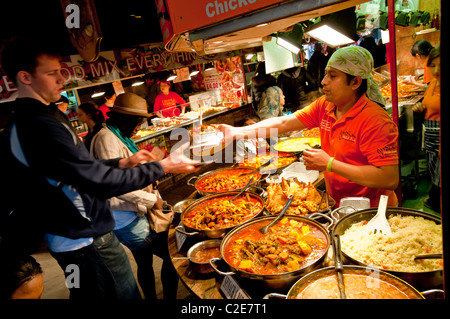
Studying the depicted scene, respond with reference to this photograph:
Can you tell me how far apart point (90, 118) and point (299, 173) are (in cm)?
274

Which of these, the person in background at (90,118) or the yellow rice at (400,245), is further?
the person in background at (90,118)

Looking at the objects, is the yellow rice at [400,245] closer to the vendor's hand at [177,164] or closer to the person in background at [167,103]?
the vendor's hand at [177,164]

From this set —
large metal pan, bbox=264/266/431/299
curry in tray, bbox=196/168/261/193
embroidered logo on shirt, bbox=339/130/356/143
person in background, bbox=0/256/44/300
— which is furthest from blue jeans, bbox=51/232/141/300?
embroidered logo on shirt, bbox=339/130/356/143

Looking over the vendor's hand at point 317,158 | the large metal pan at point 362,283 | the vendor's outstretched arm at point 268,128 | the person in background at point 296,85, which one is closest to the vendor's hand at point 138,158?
the vendor's outstretched arm at point 268,128

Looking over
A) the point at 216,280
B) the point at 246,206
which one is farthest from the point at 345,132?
the point at 216,280

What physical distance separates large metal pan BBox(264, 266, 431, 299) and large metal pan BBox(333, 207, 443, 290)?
1.6 inches

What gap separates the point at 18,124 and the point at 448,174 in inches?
88.7

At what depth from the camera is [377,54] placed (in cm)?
954

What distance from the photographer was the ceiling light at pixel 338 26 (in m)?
3.79

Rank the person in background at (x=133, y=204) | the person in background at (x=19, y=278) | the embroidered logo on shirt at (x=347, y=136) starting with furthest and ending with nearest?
the person in background at (x=133, y=204) → the embroidered logo on shirt at (x=347, y=136) → the person in background at (x=19, y=278)

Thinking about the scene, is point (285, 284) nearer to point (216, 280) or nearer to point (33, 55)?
point (216, 280)

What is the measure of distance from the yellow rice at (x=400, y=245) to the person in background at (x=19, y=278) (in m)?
2.35
